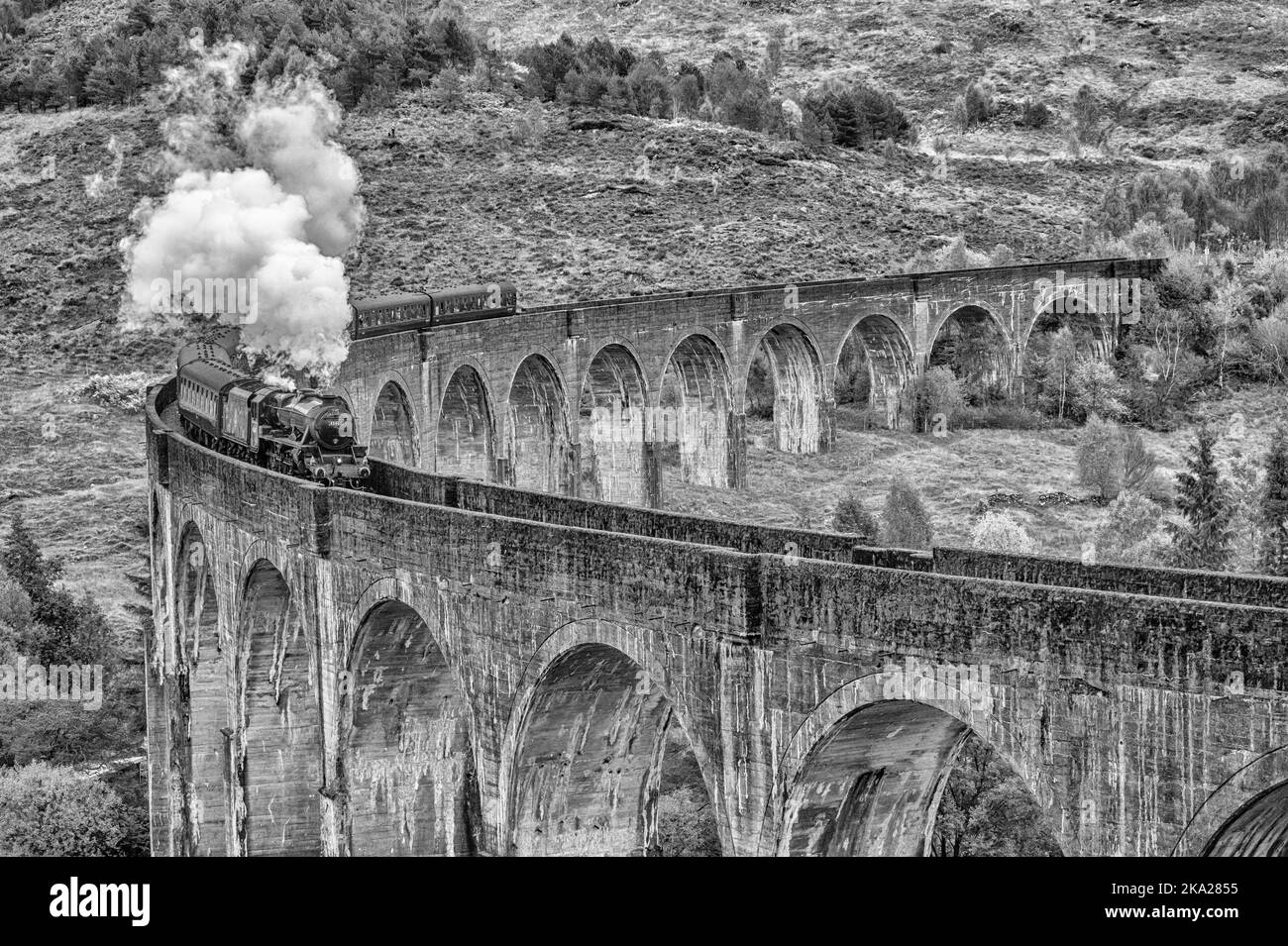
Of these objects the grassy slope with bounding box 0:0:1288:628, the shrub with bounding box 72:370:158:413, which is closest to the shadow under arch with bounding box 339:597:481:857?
the grassy slope with bounding box 0:0:1288:628

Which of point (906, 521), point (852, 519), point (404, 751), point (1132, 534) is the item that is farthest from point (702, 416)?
point (404, 751)

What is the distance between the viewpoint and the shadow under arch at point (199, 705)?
38.6m

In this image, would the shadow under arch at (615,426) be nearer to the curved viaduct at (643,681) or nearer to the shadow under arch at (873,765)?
the curved viaduct at (643,681)

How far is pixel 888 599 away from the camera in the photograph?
2144 cm

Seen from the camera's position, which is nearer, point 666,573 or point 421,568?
point 666,573

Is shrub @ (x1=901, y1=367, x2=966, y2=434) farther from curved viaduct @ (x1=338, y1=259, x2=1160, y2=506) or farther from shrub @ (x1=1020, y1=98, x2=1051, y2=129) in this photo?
shrub @ (x1=1020, y1=98, x2=1051, y2=129)

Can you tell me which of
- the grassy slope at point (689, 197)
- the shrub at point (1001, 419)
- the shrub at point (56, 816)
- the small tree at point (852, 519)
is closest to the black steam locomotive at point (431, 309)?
the grassy slope at point (689, 197)

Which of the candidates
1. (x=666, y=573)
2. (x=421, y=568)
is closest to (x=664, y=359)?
(x=421, y=568)

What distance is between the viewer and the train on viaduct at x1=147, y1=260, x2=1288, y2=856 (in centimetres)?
1930

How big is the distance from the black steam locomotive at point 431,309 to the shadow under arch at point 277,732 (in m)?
15.8

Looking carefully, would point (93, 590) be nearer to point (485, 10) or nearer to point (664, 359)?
point (664, 359)

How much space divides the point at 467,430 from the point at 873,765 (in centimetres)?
3695

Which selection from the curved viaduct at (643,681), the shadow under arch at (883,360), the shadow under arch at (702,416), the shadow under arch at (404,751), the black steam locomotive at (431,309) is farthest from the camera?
the shadow under arch at (883,360)

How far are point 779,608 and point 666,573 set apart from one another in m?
1.84
